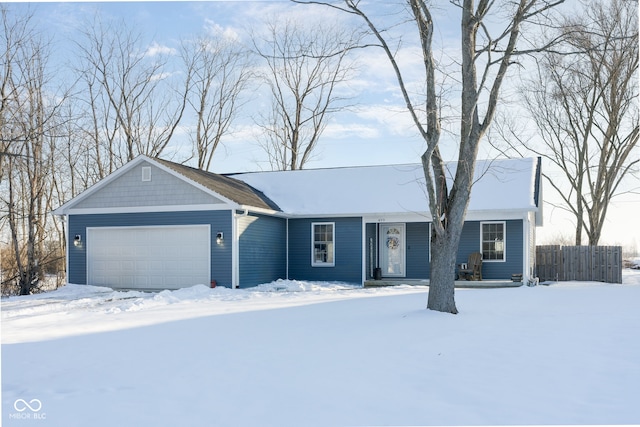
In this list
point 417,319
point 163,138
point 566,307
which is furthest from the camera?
point 163,138

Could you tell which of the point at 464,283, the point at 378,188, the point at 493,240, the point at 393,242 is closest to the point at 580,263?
the point at 493,240

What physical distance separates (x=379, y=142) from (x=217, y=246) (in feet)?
25.9

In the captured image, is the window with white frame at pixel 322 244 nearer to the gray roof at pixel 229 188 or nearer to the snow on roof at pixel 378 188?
the snow on roof at pixel 378 188

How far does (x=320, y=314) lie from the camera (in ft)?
32.4

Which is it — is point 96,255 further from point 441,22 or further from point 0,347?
point 441,22

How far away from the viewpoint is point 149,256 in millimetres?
16266

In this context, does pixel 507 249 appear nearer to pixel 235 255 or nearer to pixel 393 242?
pixel 393 242

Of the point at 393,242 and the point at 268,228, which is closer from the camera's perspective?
the point at 268,228

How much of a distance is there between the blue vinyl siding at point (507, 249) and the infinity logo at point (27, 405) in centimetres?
1379

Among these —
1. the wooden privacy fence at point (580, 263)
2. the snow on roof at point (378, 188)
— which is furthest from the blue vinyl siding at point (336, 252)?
the wooden privacy fence at point (580, 263)

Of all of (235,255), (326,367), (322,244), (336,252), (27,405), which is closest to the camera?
(27,405)

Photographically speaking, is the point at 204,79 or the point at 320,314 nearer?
the point at 320,314

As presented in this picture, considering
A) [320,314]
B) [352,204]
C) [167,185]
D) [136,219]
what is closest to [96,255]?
[136,219]

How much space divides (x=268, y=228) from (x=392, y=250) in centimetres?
405
